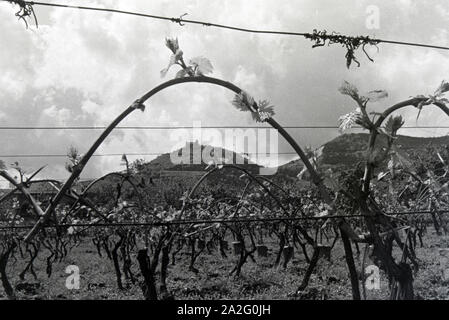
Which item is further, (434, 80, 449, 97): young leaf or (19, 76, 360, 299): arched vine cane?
(434, 80, 449, 97): young leaf

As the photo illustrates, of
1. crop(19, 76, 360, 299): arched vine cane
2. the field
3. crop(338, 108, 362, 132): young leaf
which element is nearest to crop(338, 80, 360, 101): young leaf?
crop(338, 108, 362, 132): young leaf

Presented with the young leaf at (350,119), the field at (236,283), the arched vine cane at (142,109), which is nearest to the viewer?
the arched vine cane at (142,109)

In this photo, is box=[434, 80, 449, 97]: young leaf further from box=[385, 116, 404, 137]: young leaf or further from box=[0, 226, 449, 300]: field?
box=[0, 226, 449, 300]: field

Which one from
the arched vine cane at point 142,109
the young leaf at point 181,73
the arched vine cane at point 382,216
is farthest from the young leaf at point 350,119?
the young leaf at point 181,73

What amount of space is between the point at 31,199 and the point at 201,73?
1583 mm

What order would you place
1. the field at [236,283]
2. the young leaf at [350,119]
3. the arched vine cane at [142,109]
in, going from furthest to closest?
the field at [236,283], the young leaf at [350,119], the arched vine cane at [142,109]

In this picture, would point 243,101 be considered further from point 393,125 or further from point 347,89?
point 393,125

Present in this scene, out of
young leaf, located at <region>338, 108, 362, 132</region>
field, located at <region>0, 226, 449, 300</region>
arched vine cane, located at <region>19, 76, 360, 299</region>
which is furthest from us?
field, located at <region>0, 226, 449, 300</region>

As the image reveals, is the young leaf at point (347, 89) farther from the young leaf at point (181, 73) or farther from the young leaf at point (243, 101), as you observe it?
the young leaf at point (181, 73)

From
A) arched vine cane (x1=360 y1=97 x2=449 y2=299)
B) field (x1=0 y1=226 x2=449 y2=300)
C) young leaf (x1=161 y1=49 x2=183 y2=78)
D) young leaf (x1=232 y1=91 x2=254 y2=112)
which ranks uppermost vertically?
A: young leaf (x1=161 y1=49 x2=183 y2=78)

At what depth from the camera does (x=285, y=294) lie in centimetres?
791

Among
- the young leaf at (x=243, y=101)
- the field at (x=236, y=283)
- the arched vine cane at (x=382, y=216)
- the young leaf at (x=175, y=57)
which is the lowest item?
the field at (x=236, y=283)

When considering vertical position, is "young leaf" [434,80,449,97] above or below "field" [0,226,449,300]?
above
